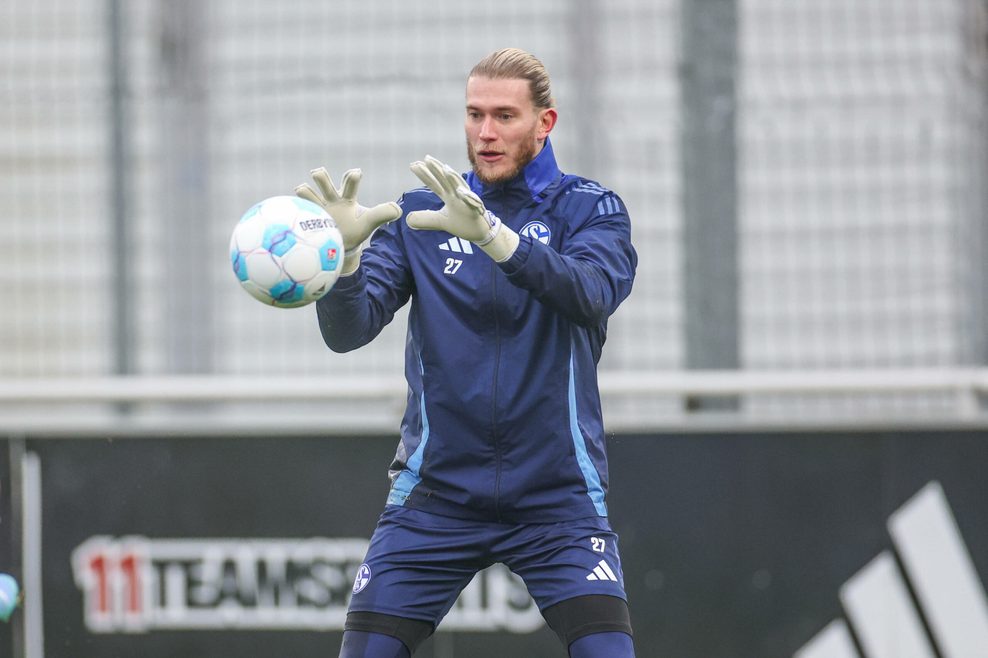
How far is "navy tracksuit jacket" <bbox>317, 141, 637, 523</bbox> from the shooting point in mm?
3902

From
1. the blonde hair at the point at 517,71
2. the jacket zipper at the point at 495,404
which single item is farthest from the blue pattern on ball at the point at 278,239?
the blonde hair at the point at 517,71

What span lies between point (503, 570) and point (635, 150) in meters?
1.86

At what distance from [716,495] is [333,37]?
2541mm

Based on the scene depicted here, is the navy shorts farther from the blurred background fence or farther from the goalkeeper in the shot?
the blurred background fence

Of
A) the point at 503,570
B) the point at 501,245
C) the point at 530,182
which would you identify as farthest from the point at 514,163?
the point at 503,570

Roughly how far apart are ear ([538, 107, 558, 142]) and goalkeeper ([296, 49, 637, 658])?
2 cm

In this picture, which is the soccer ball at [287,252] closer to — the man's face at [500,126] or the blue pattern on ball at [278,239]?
the blue pattern on ball at [278,239]

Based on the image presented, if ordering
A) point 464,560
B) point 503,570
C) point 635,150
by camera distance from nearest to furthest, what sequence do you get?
point 464,560 → point 503,570 → point 635,150

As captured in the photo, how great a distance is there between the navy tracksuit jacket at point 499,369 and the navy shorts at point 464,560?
1.7 inches

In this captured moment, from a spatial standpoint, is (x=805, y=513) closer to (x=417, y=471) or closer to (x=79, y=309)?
(x=417, y=471)

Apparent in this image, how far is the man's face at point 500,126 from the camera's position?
157 inches

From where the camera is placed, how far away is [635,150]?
20.0 ft

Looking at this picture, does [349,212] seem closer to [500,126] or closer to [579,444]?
[500,126]

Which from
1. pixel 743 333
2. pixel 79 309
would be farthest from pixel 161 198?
pixel 743 333
